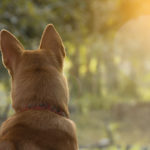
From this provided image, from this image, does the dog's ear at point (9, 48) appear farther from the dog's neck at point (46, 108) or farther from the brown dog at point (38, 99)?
the dog's neck at point (46, 108)

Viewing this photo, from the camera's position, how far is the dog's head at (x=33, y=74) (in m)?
2.33

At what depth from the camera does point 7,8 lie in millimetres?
5348

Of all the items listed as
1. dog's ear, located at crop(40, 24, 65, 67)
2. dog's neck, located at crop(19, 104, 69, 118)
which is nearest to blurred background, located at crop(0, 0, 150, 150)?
dog's ear, located at crop(40, 24, 65, 67)

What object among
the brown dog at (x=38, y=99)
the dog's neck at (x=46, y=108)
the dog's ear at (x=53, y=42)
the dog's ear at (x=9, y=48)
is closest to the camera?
the brown dog at (x=38, y=99)

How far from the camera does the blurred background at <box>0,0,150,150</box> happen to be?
564 cm

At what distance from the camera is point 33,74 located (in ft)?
7.78

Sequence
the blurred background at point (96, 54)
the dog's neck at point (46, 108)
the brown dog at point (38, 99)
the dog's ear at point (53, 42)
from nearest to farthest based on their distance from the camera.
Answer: the brown dog at point (38, 99), the dog's neck at point (46, 108), the dog's ear at point (53, 42), the blurred background at point (96, 54)

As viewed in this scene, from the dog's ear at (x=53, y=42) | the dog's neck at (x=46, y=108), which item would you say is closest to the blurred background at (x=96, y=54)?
the dog's ear at (x=53, y=42)

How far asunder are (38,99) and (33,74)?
0.19 meters

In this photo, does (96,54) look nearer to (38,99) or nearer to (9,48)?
(9,48)

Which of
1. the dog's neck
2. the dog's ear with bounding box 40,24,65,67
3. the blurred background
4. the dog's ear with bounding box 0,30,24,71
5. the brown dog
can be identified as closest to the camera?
the brown dog

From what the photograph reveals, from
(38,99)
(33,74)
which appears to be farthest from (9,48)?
(38,99)

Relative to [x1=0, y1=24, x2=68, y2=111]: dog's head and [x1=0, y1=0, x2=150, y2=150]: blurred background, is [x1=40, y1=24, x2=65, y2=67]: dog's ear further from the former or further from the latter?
[x1=0, y1=0, x2=150, y2=150]: blurred background

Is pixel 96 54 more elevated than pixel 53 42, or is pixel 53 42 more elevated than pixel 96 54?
pixel 53 42
